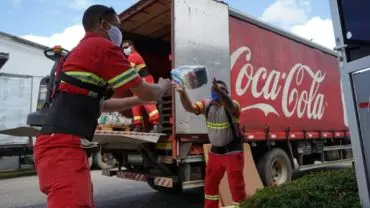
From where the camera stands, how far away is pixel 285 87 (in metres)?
8.99

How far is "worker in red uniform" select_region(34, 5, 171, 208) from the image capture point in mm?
2516

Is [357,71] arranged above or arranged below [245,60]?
below

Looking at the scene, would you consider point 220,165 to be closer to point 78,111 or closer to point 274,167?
point 78,111

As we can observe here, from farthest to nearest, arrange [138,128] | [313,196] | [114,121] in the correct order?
[114,121] < [138,128] < [313,196]

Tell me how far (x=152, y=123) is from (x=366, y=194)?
4932mm

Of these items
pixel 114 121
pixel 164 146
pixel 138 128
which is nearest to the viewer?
pixel 164 146

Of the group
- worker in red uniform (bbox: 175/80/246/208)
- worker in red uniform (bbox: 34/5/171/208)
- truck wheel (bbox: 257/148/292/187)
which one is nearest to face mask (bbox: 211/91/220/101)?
worker in red uniform (bbox: 175/80/246/208)

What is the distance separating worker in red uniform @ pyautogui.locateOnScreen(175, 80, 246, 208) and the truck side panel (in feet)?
6.03

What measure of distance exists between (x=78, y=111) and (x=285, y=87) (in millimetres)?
6906

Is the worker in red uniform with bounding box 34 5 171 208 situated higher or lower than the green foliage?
higher

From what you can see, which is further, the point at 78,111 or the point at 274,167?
the point at 274,167

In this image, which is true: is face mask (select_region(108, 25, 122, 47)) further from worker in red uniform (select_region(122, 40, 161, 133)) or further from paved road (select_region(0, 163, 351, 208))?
paved road (select_region(0, 163, 351, 208))

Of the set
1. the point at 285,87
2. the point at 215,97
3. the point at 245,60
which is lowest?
the point at 215,97

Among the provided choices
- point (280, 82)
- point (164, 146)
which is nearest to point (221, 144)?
point (164, 146)
